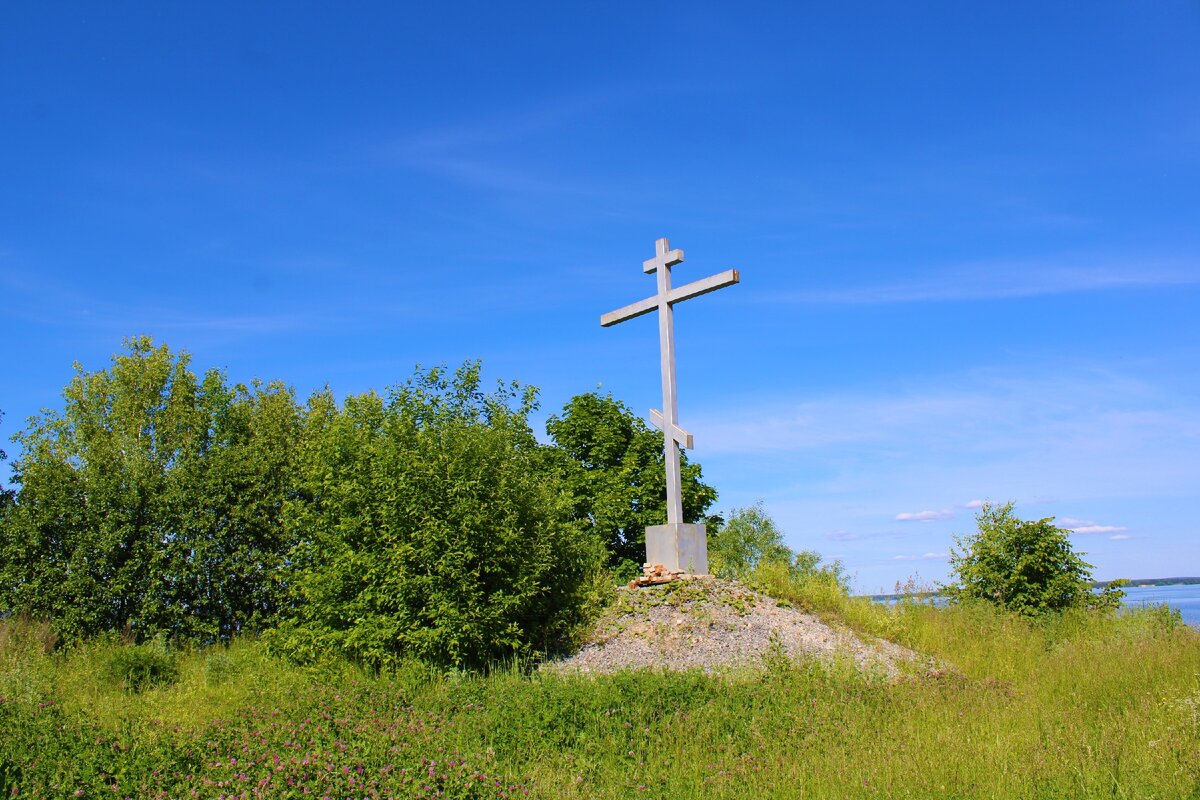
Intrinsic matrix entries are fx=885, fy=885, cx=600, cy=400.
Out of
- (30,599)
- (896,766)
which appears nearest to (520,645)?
(896,766)

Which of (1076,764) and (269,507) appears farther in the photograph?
(269,507)

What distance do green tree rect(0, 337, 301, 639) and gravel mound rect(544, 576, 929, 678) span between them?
7621 mm

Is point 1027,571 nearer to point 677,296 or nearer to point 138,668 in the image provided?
point 677,296

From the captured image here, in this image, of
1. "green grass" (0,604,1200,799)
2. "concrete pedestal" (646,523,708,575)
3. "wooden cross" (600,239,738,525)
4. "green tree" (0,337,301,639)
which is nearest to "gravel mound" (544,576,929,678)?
"concrete pedestal" (646,523,708,575)

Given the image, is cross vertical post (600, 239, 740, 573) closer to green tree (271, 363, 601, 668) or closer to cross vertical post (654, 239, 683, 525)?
cross vertical post (654, 239, 683, 525)

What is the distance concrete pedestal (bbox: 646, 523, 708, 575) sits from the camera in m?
13.3

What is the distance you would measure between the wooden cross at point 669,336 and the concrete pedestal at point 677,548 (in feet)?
0.58

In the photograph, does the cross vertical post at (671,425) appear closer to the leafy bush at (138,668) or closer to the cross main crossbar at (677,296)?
the cross main crossbar at (677,296)

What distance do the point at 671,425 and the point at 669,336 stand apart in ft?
4.67

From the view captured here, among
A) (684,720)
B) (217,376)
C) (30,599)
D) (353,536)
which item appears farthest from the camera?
(217,376)

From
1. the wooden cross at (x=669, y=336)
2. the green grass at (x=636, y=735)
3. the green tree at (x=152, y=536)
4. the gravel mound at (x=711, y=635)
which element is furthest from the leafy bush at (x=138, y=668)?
the wooden cross at (x=669, y=336)

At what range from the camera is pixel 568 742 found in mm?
7117

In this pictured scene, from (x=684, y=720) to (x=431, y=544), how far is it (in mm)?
4386

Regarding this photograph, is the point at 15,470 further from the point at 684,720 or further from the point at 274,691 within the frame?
the point at 684,720
